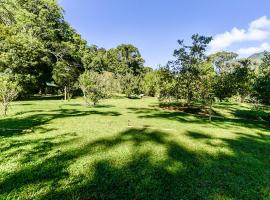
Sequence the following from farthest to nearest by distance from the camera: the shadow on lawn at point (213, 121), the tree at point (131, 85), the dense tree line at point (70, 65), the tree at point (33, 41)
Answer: the tree at point (131, 85) → the tree at point (33, 41) → the dense tree line at point (70, 65) → the shadow on lawn at point (213, 121)

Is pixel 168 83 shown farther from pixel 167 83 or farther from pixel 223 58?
pixel 223 58

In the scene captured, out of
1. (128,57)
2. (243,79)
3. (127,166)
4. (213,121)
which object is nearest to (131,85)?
(128,57)

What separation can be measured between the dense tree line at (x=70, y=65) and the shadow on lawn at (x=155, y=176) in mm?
14885

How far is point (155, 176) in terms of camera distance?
8.74 m

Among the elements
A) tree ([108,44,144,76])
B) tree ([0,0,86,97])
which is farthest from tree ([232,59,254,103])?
tree ([108,44,144,76])

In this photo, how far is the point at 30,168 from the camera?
880 cm

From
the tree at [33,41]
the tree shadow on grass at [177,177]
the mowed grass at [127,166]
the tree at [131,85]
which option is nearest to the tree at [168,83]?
the tree at [33,41]

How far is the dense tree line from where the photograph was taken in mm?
28859

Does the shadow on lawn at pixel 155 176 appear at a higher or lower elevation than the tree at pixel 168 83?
lower

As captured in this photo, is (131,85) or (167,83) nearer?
(167,83)

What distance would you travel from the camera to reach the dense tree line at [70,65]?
2886 centimetres

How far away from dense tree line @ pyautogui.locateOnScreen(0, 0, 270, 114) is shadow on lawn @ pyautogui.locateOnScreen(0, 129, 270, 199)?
1489 cm

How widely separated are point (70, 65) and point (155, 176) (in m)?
40.2

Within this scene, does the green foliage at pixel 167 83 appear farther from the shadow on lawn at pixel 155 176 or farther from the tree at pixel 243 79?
the shadow on lawn at pixel 155 176
